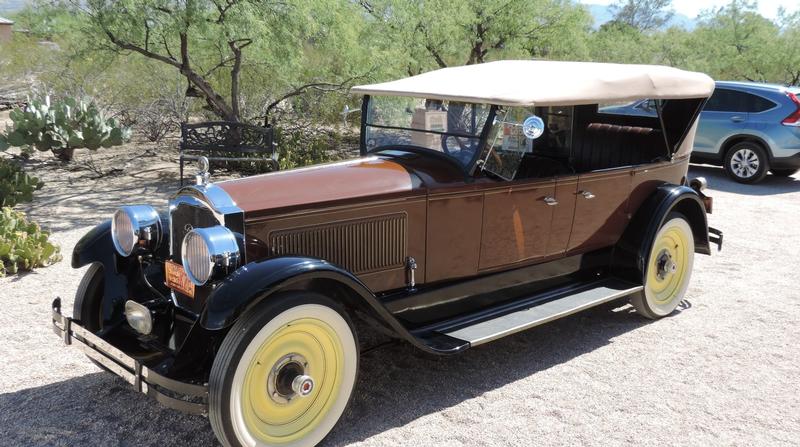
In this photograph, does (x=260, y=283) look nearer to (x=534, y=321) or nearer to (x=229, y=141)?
(x=534, y=321)

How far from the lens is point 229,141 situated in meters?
9.09

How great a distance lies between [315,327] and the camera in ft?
9.89

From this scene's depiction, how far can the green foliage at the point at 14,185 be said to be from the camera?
6875mm

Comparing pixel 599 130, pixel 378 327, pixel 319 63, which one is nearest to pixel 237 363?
pixel 378 327

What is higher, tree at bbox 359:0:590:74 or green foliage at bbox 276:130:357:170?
tree at bbox 359:0:590:74

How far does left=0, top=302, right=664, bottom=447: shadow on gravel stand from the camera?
3.13 m

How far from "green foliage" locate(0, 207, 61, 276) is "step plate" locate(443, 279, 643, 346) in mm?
3834

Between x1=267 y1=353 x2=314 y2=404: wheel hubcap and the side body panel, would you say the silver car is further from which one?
x1=267 y1=353 x2=314 y2=404: wheel hubcap

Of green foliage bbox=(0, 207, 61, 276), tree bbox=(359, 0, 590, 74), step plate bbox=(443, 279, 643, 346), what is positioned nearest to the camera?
step plate bbox=(443, 279, 643, 346)

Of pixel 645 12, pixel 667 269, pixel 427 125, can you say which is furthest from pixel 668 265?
pixel 645 12

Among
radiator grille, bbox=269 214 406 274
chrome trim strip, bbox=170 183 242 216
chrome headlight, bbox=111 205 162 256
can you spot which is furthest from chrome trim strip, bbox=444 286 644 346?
chrome headlight, bbox=111 205 162 256

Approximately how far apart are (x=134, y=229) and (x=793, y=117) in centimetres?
992

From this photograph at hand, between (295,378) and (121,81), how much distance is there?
10.6 meters

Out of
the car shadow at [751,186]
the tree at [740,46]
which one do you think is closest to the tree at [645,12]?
the tree at [740,46]
